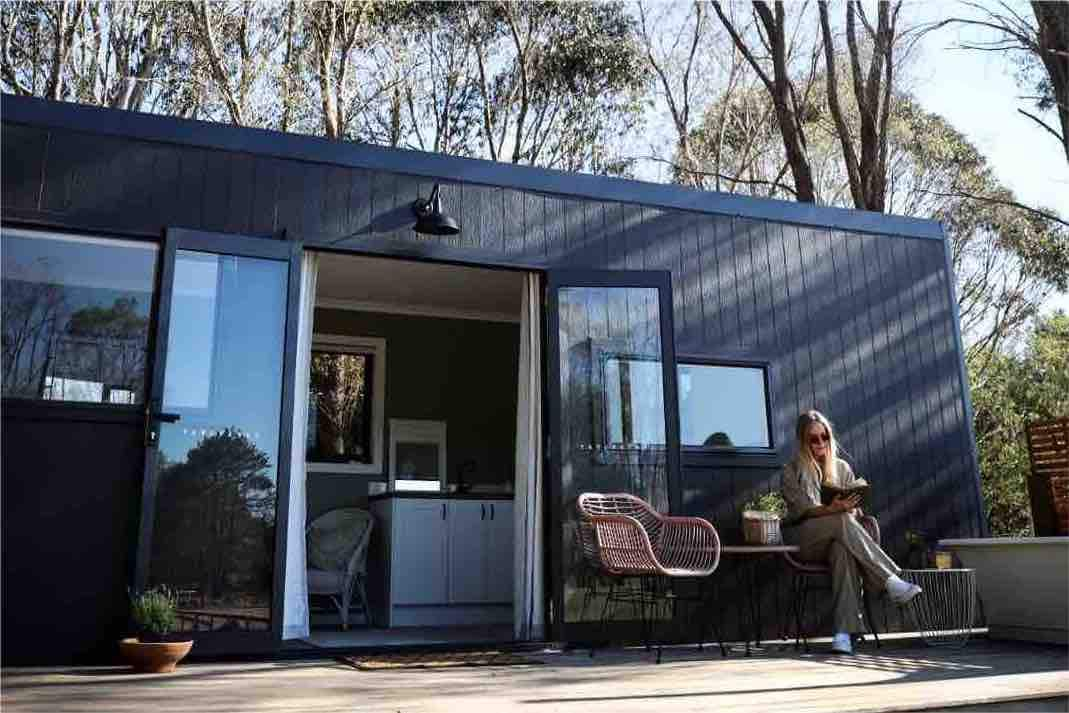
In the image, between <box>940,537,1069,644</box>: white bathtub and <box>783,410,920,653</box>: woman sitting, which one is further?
<box>940,537,1069,644</box>: white bathtub

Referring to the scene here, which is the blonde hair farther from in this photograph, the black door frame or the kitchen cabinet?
the black door frame

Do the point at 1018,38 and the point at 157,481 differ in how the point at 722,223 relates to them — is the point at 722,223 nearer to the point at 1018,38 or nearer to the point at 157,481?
the point at 157,481

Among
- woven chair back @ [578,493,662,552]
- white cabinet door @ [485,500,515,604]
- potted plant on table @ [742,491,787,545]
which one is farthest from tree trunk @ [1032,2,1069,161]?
white cabinet door @ [485,500,515,604]

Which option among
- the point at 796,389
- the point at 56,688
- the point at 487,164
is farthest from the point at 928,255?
the point at 56,688

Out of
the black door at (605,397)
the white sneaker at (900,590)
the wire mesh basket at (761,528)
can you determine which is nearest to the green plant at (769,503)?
the wire mesh basket at (761,528)

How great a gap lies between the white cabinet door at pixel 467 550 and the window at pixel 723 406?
168 cm

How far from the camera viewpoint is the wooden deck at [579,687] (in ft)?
9.63

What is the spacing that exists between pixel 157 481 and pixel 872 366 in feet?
14.1

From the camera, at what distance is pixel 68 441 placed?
397 centimetres

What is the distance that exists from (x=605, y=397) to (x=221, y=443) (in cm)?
202

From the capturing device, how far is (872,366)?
6016 millimetres

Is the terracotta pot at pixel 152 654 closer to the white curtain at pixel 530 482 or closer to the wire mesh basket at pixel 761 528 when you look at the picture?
the white curtain at pixel 530 482

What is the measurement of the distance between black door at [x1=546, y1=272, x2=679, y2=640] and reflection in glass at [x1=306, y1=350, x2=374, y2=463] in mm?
2527

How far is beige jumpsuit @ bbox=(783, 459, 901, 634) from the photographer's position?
461 centimetres
